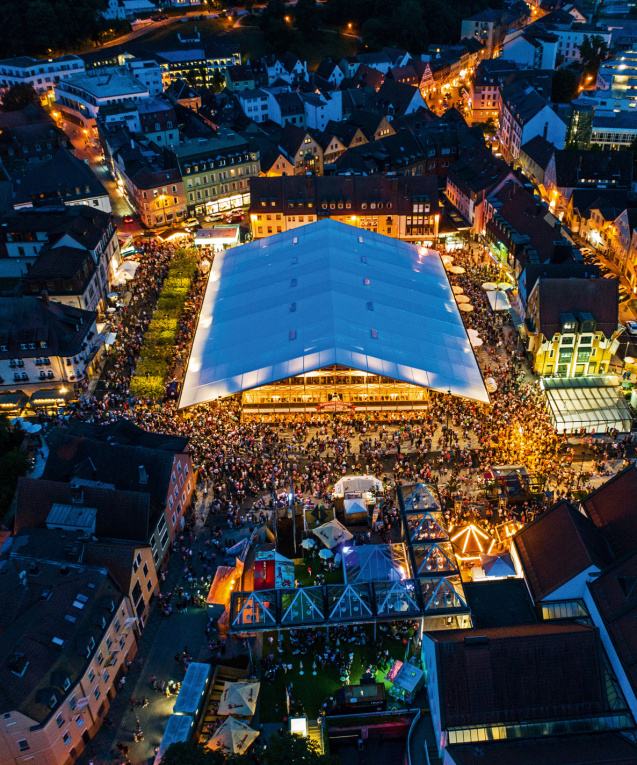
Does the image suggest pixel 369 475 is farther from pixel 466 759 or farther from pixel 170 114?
pixel 170 114

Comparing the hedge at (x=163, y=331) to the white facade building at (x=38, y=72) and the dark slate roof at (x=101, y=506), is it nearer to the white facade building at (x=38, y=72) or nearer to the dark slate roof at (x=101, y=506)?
the dark slate roof at (x=101, y=506)

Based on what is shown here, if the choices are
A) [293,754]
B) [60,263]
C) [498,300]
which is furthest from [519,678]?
[60,263]

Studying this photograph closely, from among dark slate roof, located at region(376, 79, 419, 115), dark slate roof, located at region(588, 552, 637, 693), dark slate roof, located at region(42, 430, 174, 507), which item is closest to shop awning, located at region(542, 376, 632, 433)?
dark slate roof, located at region(588, 552, 637, 693)

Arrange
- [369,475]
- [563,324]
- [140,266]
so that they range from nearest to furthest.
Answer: [369,475], [563,324], [140,266]

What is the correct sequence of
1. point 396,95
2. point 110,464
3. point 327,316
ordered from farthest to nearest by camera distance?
1. point 396,95
2. point 327,316
3. point 110,464

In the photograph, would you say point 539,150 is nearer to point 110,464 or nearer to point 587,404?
point 587,404

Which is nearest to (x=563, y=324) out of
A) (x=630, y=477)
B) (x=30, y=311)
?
(x=630, y=477)
